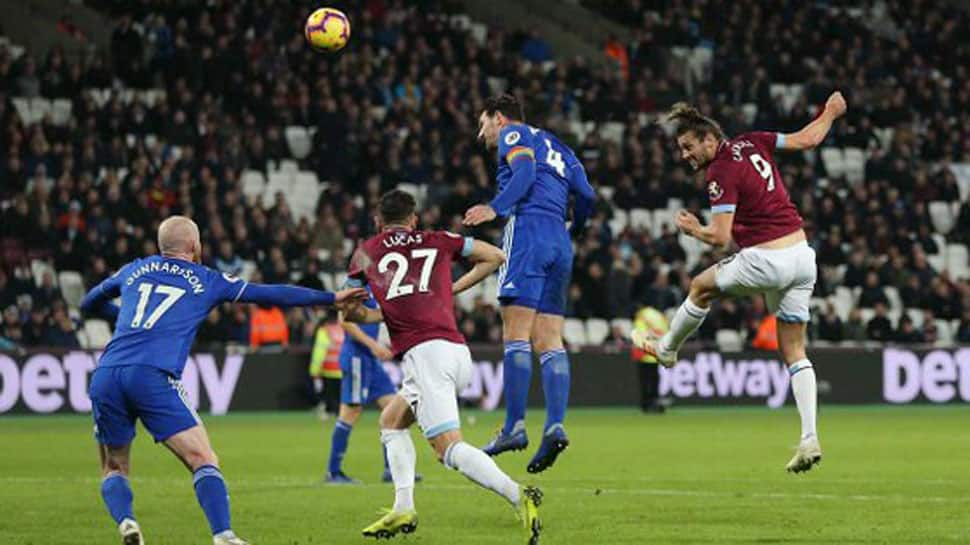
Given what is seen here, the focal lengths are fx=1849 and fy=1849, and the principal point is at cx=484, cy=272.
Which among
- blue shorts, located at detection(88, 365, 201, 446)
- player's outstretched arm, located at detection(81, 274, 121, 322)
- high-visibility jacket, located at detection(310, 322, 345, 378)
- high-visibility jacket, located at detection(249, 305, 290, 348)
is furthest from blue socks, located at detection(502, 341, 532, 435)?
high-visibility jacket, located at detection(249, 305, 290, 348)

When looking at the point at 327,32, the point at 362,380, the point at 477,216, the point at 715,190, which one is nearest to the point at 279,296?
the point at 477,216

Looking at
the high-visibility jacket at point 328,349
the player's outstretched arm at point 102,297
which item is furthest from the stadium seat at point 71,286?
the player's outstretched arm at point 102,297

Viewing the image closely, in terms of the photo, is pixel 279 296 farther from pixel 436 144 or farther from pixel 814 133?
pixel 436 144

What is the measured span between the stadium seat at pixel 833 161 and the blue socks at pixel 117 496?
27567 mm

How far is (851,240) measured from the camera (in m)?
33.7

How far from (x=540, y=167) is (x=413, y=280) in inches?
104

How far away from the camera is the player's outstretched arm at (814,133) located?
42.3 ft

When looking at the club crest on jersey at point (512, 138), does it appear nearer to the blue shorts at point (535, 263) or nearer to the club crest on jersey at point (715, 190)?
the blue shorts at point (535, 263)

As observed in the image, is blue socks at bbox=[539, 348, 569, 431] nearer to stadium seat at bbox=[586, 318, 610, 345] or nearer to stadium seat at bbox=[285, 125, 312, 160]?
stadium seat at bbox=[586, 318, 610, 345]

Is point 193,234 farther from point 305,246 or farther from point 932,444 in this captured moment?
point 305,246

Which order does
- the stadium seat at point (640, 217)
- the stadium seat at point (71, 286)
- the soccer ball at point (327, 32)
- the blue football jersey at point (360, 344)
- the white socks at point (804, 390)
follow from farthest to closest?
the stadium seat at point (640, 217) → the stadium seat at point (71, 286) → the blue football jersey at point (360, 344) → the soccer ball at point (327, 32) → the white socks at point (804, 390)

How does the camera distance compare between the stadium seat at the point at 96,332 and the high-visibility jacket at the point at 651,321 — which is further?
the high-visibility jacket at the point at 651,321

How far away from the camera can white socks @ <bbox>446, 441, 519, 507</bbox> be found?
1094 centimetres

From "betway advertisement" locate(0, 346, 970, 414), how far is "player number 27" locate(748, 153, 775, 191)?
48.3ft
